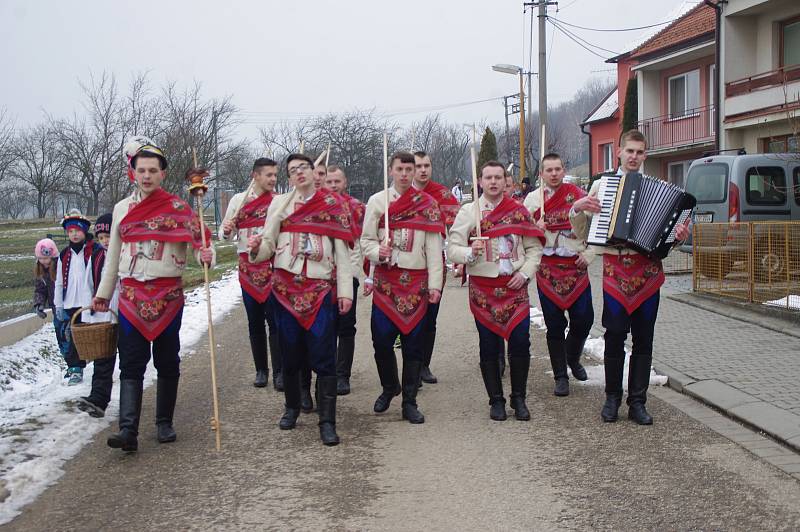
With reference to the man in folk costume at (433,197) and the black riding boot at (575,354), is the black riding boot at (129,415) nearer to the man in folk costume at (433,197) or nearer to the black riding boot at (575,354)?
the man in folk costume at (433,197)

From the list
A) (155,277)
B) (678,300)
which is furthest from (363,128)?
(155,277)

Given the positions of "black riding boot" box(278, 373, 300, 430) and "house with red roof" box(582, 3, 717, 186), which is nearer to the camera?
"black riding boot" box(278, 373, 300, 430)

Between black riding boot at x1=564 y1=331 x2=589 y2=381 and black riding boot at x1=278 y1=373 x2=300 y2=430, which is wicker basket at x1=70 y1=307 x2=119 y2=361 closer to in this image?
black riding boot at x1=278 y1=373 x2=300 y2=430

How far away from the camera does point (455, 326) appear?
11.7 metres

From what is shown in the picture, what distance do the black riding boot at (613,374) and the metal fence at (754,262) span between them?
17.3ft

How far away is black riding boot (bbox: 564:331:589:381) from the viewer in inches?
302

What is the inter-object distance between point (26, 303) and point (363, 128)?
34619 millimetres

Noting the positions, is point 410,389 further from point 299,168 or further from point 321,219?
point 299,168

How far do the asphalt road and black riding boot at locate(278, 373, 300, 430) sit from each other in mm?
78

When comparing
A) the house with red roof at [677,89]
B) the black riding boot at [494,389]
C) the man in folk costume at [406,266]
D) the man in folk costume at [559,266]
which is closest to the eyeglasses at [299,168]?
the man in folk costume at [406,266]

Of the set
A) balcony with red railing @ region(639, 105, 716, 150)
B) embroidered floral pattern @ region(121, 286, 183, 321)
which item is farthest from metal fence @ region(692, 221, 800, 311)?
balcony with red railing @ region(639, 105, 716, 150)

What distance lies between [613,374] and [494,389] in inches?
35.8

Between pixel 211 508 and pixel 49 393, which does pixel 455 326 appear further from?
pixel 211 508

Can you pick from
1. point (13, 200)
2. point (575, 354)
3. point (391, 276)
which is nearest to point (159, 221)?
point (391, 276)
